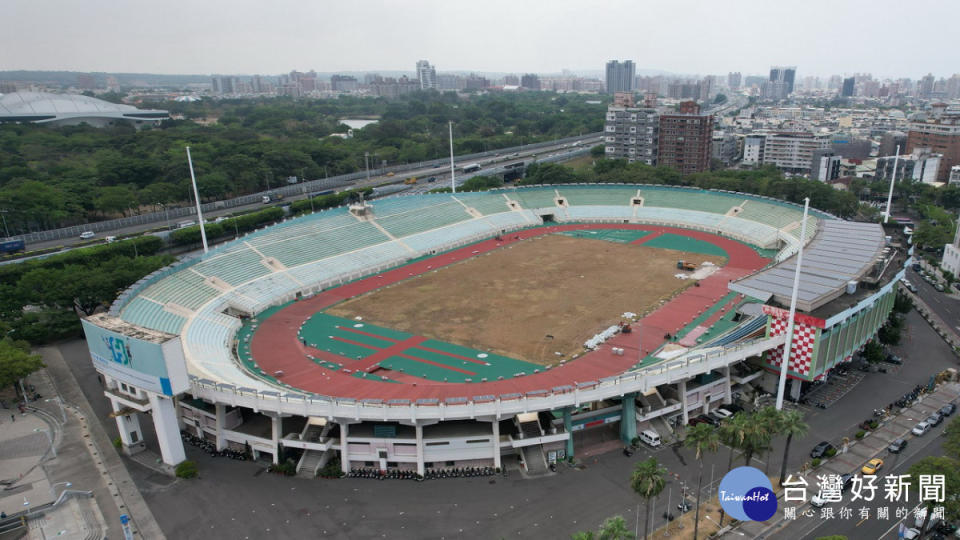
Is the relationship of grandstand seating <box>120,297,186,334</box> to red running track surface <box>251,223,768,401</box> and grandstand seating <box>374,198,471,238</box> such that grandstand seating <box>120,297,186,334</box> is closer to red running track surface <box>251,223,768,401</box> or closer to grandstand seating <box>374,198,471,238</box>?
red running track surface <box>251,223,768,401</box>

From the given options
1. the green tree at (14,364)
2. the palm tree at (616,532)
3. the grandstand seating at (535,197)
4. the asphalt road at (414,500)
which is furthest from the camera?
the grandstand seating at (535,197)

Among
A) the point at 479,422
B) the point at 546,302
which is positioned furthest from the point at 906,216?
the point at 479,422

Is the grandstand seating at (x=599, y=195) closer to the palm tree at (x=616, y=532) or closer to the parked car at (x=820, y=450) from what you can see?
the parked car at (x=820, y=450)

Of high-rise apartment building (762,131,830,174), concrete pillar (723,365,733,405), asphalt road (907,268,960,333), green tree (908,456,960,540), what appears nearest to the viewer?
green tree (908,456,960,540)

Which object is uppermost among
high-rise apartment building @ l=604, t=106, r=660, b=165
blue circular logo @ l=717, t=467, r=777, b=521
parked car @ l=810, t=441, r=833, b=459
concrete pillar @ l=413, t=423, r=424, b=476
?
high-rise apartment building @ l=604, t=106, r=660, b=165

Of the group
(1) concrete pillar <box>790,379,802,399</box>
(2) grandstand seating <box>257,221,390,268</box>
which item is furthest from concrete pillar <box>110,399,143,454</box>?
(1) concrete pillar <box>790,379,802,399</box>

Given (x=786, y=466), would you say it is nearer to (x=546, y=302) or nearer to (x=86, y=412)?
(x=546, y=302)

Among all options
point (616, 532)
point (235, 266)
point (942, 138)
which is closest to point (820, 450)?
point (616, 532)

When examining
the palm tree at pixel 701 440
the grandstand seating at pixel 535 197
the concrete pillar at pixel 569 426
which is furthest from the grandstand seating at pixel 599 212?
the palm tree at pixel 701 440
